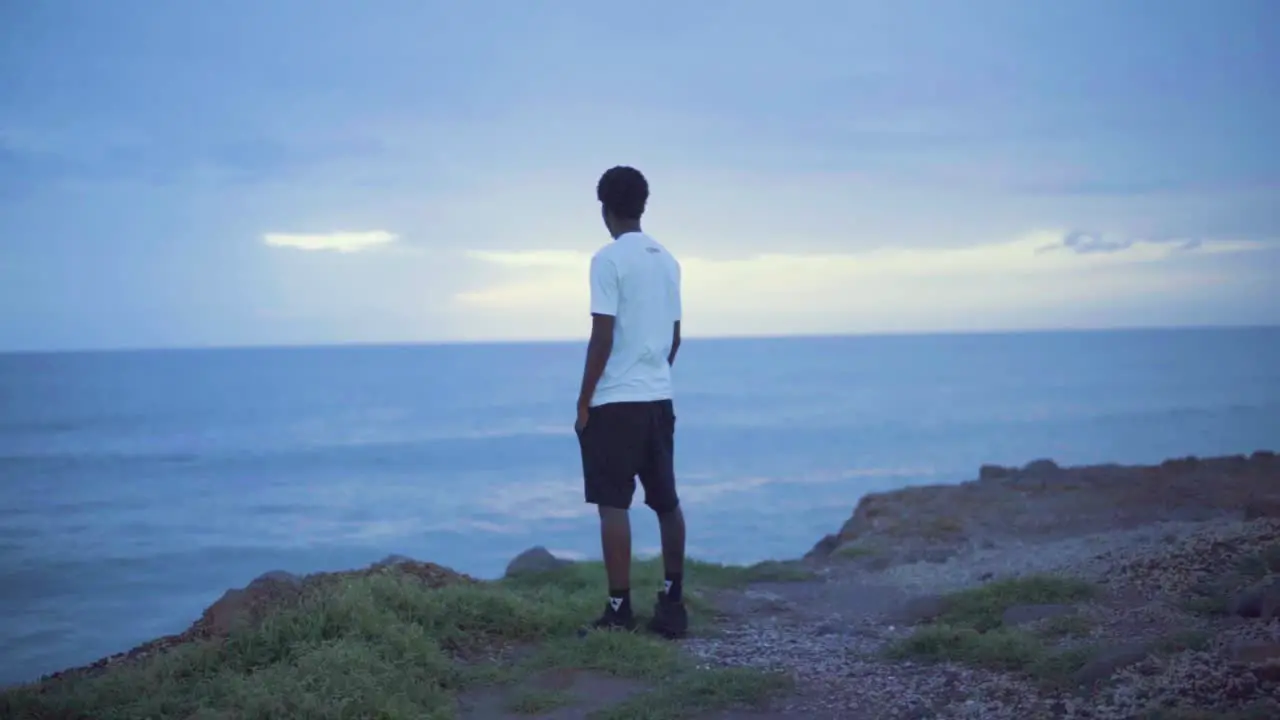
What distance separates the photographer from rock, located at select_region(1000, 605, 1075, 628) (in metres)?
5.11

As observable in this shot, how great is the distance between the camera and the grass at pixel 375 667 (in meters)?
3.77

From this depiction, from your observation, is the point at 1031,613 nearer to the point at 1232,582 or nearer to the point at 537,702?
the point at 1232,582

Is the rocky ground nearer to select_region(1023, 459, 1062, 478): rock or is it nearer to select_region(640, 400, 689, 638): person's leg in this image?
select_region(640, 400, 689, 638): person's leg

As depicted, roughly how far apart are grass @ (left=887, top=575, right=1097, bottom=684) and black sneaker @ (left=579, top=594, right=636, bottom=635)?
52.7 inches

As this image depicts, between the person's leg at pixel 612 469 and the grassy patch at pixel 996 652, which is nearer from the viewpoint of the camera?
the grassy patch at pixel 996 652

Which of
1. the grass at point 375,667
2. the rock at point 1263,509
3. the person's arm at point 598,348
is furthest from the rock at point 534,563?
the rock at point 1263,509

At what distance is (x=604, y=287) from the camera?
15.6 ft

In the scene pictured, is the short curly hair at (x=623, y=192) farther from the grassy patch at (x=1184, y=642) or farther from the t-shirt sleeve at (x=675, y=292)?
the grassy patch at (x=1184, y=642)

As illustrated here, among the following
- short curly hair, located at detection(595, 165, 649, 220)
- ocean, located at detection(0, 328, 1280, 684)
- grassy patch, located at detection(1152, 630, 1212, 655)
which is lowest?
ocean, located at detection(0, 328, 1280, 684)

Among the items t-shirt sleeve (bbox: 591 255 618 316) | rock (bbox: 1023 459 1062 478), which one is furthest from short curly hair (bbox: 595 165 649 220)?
rock (bbox: 1023 459 1062 478)

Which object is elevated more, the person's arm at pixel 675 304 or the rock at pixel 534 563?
the person's arm at pixel 675 304

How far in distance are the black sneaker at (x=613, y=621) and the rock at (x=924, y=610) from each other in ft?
5.69

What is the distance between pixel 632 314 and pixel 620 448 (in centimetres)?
68

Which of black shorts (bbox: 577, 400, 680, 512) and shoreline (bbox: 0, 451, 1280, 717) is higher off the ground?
black shorts (bbox: 577, 400, 680, 512)
